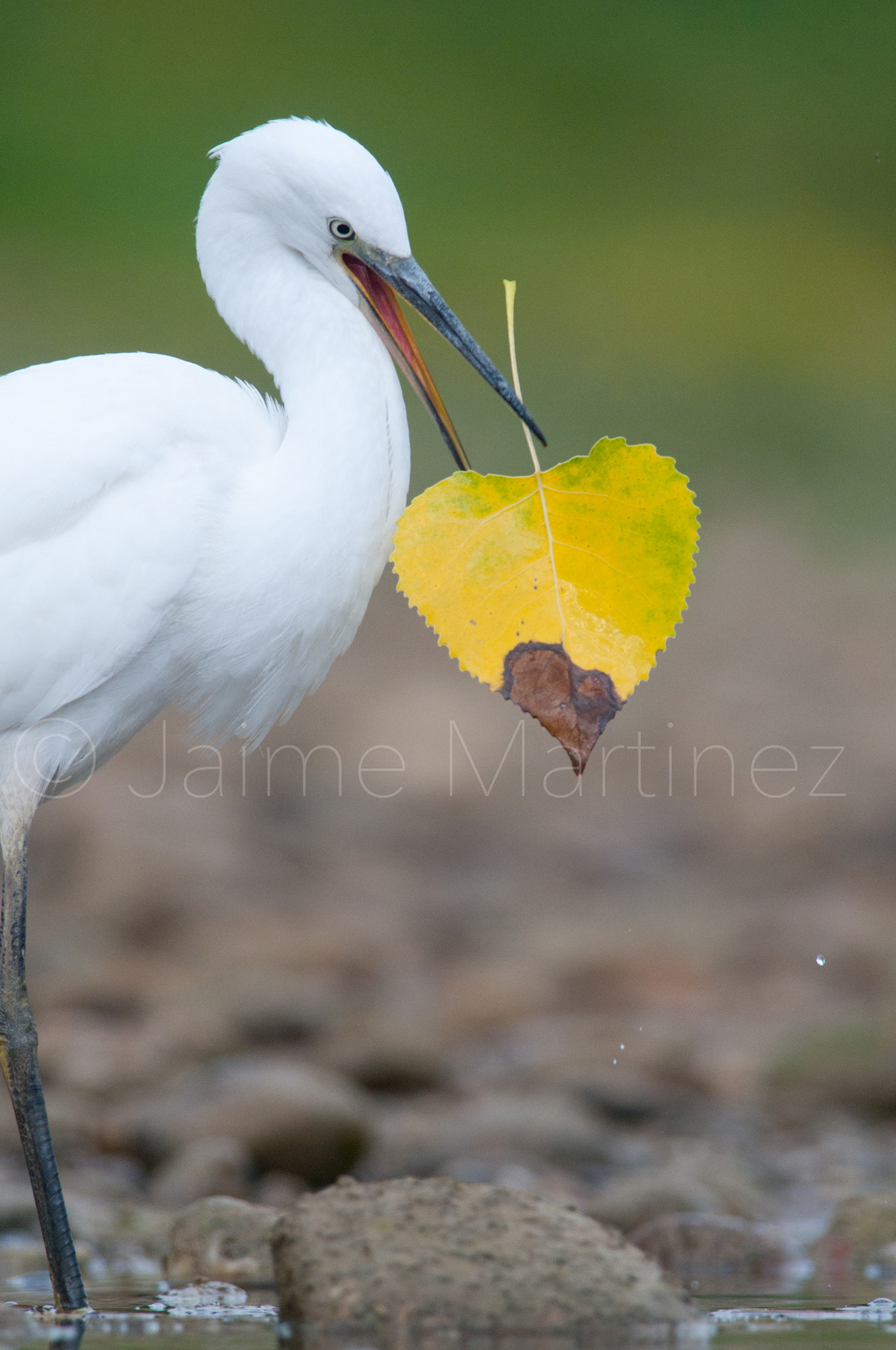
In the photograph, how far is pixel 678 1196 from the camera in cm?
474

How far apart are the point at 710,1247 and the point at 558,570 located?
1.97 metres

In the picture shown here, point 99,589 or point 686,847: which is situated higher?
point 686,847

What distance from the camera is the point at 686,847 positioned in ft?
28.8

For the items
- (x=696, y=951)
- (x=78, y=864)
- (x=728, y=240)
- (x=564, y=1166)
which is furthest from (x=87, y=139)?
(x=564, y=1166)

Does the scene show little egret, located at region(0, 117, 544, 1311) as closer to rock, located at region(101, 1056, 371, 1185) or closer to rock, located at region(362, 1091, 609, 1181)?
rock, located at region(101, 1056, 371, 1185)

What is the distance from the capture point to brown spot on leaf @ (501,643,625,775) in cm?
328

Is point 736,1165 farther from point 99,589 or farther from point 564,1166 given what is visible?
point 99,589

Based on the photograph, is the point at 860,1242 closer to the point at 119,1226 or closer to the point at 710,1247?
the point at 710,1247

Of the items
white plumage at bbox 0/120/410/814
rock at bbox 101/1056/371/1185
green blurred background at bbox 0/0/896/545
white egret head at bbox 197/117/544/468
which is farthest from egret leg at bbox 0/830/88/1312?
green blurred background at bbox 0/0/896/545

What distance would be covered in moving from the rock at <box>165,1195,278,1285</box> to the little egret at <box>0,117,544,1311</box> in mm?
357

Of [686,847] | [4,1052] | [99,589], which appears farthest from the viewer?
[686,847]

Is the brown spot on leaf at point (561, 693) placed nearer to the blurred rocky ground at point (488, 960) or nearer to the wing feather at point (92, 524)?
the wing feather at point (92, 524)

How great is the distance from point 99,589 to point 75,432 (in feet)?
1.15

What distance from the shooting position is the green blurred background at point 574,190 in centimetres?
1466
